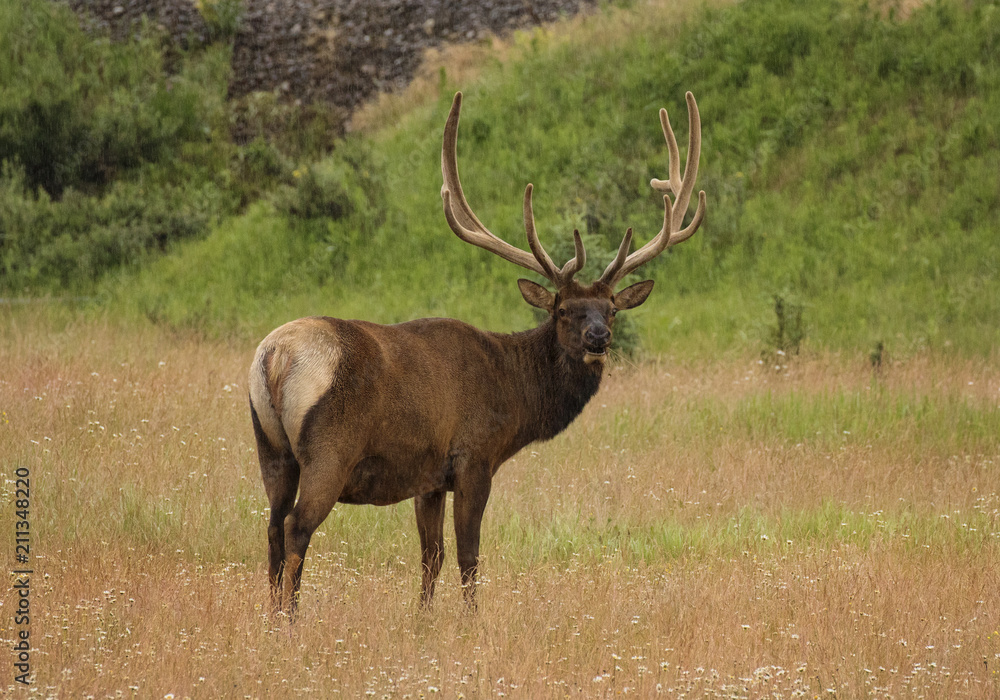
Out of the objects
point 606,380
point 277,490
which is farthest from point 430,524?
point 606,380

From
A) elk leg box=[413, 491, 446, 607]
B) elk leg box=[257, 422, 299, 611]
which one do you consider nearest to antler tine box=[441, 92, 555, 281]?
elk leg box=[413, 491, 446, 607]

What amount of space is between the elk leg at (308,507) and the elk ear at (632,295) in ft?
7.44

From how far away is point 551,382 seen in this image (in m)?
6.31

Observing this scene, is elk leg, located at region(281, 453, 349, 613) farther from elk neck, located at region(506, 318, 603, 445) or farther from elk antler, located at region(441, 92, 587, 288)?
elk antler, located at region(441, 92, 587, 288)

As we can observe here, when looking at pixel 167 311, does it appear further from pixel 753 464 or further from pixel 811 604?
pixel 811 604

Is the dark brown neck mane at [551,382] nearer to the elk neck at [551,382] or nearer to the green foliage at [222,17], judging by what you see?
the elk neck at [551,382]

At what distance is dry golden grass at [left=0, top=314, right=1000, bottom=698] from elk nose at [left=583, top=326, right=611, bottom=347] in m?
1.22

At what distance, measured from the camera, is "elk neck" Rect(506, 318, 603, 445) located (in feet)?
20.5

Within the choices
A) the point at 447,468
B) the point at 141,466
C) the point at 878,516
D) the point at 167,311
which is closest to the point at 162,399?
the point at 141,466

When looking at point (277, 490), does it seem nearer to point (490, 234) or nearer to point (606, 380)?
point (490, 234)

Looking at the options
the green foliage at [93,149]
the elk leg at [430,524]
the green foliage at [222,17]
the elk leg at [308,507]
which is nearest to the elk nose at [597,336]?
the elk leg at [430,524]

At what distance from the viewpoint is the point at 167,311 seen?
1628cm

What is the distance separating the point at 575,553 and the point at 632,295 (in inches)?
61.5

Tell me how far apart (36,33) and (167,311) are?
1045 centimetres
